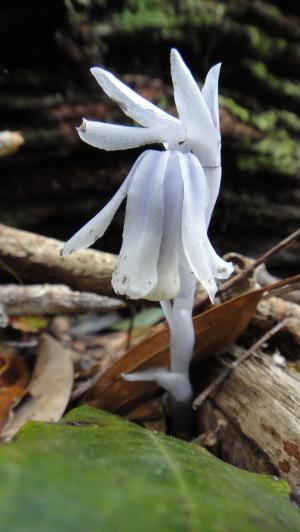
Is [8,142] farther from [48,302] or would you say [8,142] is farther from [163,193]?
[163,193]

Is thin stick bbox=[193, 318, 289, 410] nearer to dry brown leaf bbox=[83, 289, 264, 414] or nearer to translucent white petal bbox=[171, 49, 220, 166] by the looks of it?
dry brown leaf bbox=[83, 289, 264, 414]

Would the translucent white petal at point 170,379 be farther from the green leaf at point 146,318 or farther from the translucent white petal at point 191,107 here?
the green leaf at point 146,318

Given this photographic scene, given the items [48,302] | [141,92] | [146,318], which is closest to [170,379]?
[48,302]

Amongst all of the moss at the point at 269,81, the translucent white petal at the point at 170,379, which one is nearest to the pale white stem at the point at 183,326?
the translucent white petal at the point at 170,379

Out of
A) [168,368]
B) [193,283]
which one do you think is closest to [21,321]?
A: [168,368]

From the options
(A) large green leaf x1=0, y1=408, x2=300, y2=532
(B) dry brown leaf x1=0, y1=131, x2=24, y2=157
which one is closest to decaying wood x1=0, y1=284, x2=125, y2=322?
(B) dry brown leaf x1=0, y1=131, x2=24, y2=157

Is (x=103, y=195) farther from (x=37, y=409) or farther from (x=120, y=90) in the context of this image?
(x=120, y=90)
